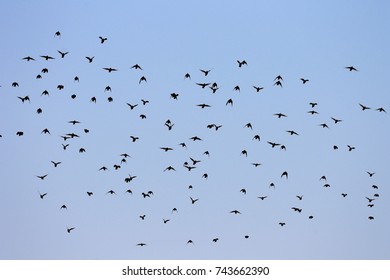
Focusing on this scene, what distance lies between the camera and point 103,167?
5150 cm

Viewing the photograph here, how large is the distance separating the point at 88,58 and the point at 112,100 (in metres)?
2.98

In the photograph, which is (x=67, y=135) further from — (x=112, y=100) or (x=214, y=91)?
(x=214, y=91)

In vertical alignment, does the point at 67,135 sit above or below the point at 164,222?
above

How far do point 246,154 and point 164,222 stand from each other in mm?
6798
